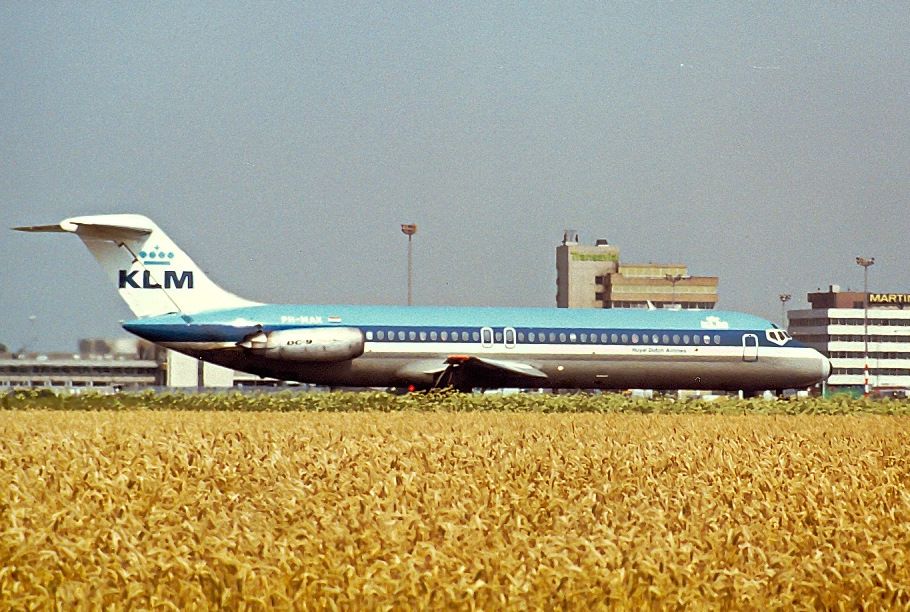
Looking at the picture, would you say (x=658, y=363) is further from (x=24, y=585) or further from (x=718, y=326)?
(x=24, y=585)

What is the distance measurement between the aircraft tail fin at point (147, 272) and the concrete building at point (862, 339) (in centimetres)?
15585

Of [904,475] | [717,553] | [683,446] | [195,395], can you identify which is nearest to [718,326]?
[195,395]

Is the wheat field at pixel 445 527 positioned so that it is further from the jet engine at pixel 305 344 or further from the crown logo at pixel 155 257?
the crown logo at pixel 155 257

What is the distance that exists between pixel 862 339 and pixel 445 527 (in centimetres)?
19227

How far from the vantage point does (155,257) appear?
45.3 metres

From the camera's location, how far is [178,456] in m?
16.3

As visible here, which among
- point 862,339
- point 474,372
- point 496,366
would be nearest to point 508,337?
point 496,366

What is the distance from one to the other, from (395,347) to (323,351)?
237 cm

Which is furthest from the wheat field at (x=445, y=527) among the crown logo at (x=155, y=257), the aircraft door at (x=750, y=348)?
the aircraft door at (x=750, y=348)

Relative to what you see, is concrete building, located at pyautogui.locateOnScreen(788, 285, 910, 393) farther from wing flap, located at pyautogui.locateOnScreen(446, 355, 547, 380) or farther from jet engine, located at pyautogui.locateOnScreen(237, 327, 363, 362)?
jet engine, located at pyautogui.locateOnScreen(237, 327, 363, 362)

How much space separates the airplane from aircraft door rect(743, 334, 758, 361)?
3 centimetres

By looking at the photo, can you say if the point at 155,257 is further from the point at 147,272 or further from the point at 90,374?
the point at 90,374

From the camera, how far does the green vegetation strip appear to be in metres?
39.3

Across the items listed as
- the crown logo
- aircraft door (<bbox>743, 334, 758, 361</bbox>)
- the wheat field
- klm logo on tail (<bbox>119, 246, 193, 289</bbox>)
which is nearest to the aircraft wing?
aircraft door (<bbox>743, 334, 758, 361</bbox>)
